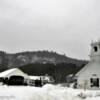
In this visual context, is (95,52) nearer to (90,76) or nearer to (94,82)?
(90,76)

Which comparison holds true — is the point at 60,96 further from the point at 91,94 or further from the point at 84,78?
the point at 84,78

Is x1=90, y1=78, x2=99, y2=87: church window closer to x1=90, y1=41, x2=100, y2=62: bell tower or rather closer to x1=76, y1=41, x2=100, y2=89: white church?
x1=76, y1=41, x2=100, y2=89: white church

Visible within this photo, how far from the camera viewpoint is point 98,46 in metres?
34.4

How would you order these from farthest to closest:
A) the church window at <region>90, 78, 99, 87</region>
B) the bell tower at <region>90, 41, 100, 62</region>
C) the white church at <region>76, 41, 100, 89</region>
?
the bell tower at <region>90, 41, 100, 62</region> → the white church at <region>76, 41, 100, 89</region> → the church window at <region>90, 78, 99, 87</region>

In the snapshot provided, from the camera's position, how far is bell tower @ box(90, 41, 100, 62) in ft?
110

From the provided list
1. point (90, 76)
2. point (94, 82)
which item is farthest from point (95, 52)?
point (94, 82)

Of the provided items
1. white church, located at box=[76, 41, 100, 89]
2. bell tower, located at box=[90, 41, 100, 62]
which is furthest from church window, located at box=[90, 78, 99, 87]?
bell tower, located at box=[90, 41, 100, 62]

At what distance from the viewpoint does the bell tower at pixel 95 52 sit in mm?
33500

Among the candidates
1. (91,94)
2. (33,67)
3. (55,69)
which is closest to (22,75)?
(91,94)

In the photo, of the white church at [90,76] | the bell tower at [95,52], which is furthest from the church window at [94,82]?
the bell tower at [95,52]

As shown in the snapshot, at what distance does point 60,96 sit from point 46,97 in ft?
3.53

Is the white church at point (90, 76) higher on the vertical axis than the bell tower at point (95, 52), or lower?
lower

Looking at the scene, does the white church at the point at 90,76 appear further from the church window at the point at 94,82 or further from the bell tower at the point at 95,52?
the bell tower at the point at 95,52

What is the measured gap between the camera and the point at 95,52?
112 feet
